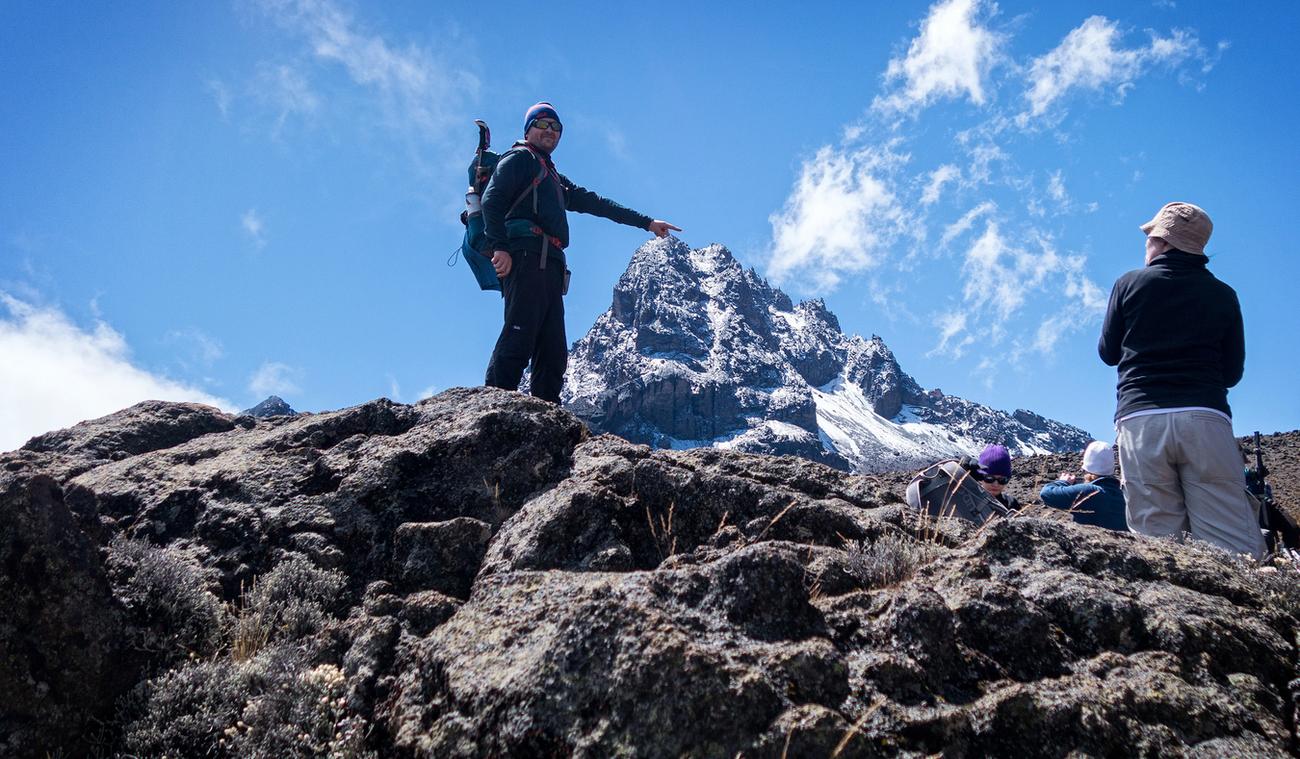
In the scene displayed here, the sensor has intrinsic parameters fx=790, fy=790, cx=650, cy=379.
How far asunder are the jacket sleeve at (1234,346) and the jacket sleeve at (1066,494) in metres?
1.61

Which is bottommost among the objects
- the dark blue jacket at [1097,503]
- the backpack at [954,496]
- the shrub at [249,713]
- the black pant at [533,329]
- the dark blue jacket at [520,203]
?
the shrub at [249,713]

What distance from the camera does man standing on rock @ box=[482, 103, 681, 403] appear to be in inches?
295

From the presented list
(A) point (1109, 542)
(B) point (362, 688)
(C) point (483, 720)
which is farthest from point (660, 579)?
(A) point (1109, 542)

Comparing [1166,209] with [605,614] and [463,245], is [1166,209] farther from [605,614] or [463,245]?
[463,245]

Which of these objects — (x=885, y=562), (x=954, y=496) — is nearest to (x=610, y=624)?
(x=885, y=562)

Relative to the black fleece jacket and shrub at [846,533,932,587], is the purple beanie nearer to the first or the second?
the black fleece jacket

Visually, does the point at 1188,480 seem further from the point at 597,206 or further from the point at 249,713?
the point at 597,206

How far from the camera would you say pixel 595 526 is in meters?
4.48

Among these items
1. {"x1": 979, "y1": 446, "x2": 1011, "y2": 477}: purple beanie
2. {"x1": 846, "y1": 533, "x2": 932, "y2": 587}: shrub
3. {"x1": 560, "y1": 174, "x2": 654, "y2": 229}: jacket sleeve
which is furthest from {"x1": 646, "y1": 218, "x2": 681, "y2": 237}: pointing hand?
{"x1": 846, "y1": 533, "x2": 932, "y2": 587}: shrub

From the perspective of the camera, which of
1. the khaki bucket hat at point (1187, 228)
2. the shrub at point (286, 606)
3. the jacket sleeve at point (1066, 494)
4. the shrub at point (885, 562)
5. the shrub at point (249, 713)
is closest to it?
the shrub at point (249, 713)

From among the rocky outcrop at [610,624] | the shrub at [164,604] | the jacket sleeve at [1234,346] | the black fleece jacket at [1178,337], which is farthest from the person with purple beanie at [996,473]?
the shrub at [164,604]

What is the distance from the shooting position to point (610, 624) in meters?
3.07

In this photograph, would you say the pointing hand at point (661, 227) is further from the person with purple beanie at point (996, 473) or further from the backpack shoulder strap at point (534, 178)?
the person with purple beanie at point (996, 473)

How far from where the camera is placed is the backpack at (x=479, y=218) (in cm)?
843
